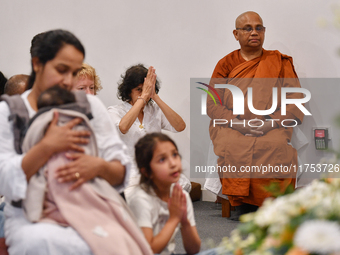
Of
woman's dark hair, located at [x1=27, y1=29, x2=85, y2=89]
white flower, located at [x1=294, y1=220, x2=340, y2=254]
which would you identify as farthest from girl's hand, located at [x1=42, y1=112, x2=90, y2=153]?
white flower, located at [x1=294, y1=220, x2=340, y2=254]

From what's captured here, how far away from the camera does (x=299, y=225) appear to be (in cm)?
65

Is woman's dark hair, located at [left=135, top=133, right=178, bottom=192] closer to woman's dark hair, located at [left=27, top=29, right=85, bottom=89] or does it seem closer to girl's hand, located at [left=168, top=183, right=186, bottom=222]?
girl's hand, located at [left=168, top=183, right=186, bottom=222]

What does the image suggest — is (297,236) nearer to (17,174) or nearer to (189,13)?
(17,174)

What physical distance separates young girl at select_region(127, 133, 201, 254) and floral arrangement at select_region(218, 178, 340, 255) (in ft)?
1.74

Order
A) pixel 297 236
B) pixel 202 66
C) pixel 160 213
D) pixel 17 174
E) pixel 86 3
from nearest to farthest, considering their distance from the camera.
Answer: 1. pixel 297 236
2. pixel 17 174
3. pixel 160 213
4. pixel 202 66
5. pixel 86 3

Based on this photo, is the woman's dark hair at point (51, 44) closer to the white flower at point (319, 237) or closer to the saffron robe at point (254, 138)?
the white flower at point (319, 237)

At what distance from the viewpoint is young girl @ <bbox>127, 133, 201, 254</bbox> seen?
1298 mm

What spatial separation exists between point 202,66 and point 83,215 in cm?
287

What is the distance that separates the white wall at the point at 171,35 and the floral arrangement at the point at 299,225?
2766 mm

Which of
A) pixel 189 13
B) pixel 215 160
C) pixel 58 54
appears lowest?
Answer: pixel 215 160

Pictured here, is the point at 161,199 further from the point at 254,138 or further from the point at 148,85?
the point at 254,138

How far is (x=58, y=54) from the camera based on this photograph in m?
1.17

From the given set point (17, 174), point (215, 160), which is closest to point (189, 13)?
point (215, 160)

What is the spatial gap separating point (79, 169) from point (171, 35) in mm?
2969
